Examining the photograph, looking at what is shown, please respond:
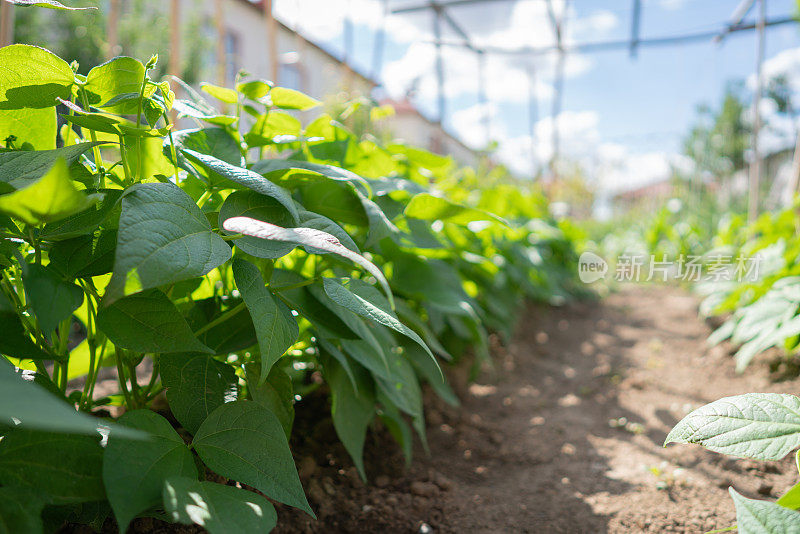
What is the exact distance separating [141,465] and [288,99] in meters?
0.64

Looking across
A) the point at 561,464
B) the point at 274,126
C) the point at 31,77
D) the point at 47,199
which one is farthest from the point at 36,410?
the point at 561,464

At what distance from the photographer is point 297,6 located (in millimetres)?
2871

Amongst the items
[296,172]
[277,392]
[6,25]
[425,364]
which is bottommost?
[425,364]

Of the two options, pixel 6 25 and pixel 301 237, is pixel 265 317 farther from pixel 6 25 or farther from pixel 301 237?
pixel 6 25

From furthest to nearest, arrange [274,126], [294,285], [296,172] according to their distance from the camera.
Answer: [274,126], [296,172], [294,285]

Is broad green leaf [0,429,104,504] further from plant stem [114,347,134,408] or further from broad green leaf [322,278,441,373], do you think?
broad green leaf [322,278,441,373]

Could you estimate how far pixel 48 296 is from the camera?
0.52 metres

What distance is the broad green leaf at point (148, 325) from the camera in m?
0.59

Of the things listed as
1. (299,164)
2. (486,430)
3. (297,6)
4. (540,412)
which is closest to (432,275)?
(299,164)

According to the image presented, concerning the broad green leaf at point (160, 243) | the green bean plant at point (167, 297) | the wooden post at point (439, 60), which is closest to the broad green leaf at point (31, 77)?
the green bean plant at point (167, 297)

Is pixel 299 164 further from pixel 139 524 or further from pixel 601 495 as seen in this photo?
pixel 601 495

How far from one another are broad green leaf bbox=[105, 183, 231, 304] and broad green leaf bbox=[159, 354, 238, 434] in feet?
0.72

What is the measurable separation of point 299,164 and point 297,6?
2431mm

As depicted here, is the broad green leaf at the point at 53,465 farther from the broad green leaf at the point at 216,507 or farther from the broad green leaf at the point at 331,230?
the broad green leaf at the point at 331,230
